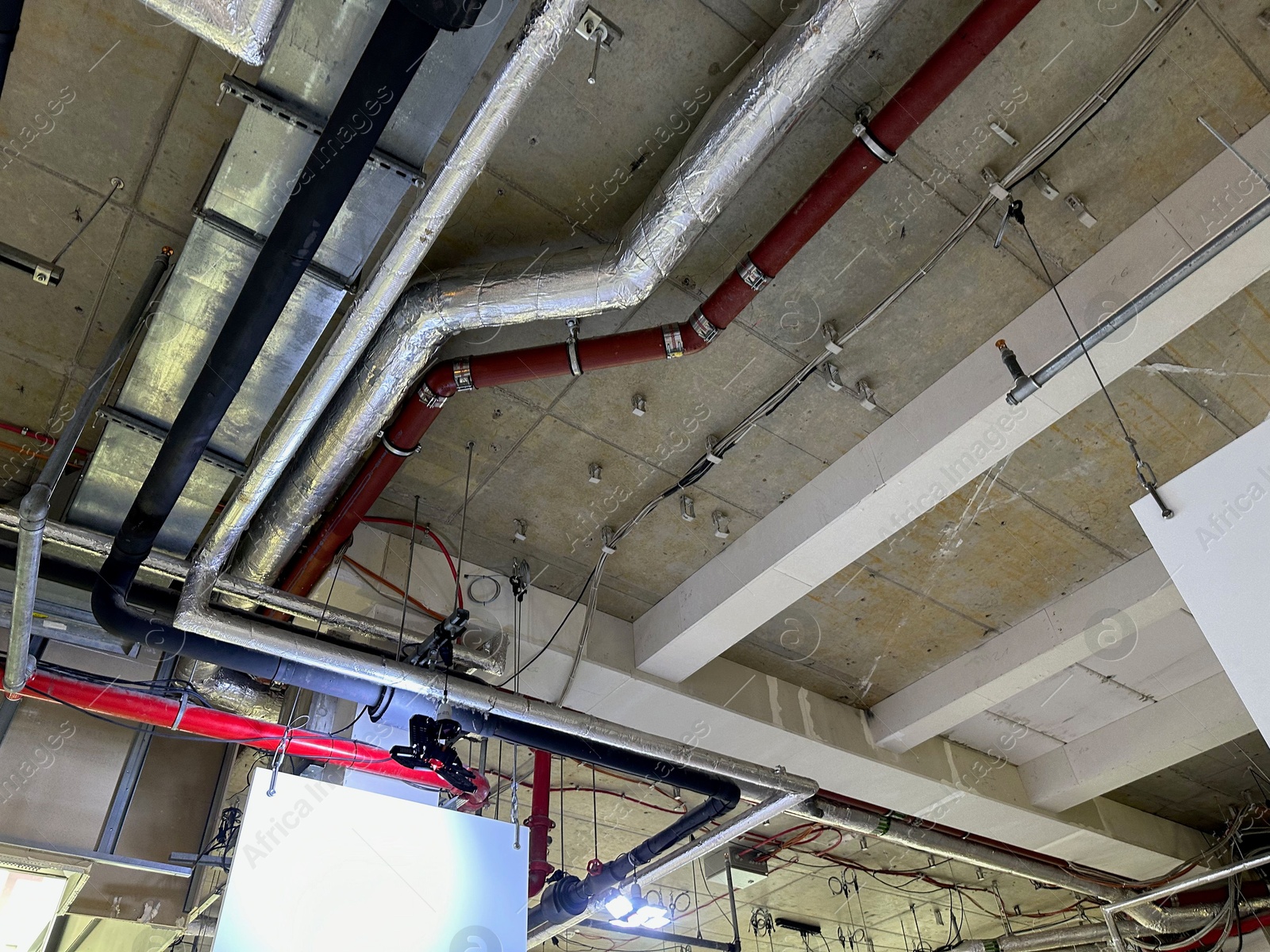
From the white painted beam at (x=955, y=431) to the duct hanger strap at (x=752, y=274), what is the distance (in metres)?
1.09

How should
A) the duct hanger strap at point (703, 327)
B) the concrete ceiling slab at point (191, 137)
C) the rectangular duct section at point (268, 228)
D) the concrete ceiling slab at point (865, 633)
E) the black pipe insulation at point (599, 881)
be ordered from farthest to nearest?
1. the black pipe insulation at point (599, 881)
2. the concrete ceiling slab at point (865, 633)
3. the duct hanger strap at point (703, 327)
4. the concrete ceiling slab at point (191, 137)
5. the rectangular duct section at point (268, 228)

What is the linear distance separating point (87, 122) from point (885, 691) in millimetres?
4773

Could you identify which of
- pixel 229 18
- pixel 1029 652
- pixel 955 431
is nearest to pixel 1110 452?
pixel 955 431

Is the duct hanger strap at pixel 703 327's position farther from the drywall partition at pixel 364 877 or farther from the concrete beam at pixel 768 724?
the drywall partition at pixel 364 877

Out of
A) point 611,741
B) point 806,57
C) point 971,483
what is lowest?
point 611,741

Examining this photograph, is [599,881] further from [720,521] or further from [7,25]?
[7,25]

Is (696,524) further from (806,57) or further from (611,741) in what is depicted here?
(806,57)

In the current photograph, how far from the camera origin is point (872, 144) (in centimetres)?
251

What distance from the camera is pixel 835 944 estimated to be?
8.34 m

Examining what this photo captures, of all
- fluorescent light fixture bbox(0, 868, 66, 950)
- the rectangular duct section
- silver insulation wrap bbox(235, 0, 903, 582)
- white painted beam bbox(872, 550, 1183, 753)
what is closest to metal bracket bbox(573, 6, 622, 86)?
silver insulation wrap bbox(235, 0, 903, 582)

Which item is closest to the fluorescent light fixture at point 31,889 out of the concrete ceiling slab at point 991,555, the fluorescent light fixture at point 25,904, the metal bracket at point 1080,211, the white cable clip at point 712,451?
the fluorescent light fixture at point 25,904

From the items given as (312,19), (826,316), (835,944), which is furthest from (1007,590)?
(835,944)

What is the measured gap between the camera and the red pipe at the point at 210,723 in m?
3.35

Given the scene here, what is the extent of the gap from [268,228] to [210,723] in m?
2.20
